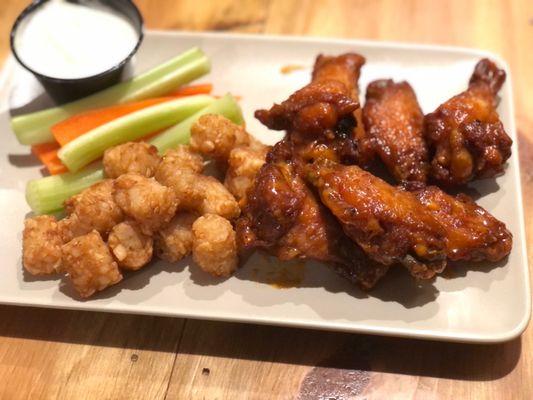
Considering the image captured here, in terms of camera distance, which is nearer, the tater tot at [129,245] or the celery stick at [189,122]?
the tater tot at [129,245]

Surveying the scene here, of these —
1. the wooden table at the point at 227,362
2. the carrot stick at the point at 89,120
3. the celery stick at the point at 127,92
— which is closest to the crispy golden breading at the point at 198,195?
the wooden table at the point at 227,362

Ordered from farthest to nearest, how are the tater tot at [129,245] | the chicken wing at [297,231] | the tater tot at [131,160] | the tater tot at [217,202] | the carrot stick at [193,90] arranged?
the carrot stick at [193,90] < the tater tot at [131,160] < the tater tot at [217,202] < the tater tot at [129,245] < the chicken wing at [297,231]

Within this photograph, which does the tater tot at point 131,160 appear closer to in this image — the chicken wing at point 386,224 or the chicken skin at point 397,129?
the chicken wing at point 386,224

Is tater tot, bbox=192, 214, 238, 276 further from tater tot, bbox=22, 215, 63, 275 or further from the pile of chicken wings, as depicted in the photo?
tater tot, bbox=22, 215, 63, 275

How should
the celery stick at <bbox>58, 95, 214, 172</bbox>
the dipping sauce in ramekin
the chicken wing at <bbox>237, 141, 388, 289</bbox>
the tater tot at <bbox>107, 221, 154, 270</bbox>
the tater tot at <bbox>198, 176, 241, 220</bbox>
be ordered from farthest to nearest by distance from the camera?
the dipping sauce in ramekin, the celery stick at <bbox>58, 95, 214, 172</bbox>, the tater tot at <bbox>198, 176, 241, 220</bbox>, the tater tot at <bbox>107, 221, 154, 270</bbox>, the chicken wing at <bbox>237, 141, 388, 289</bbox>

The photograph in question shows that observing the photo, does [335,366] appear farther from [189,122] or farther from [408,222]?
[189,122]

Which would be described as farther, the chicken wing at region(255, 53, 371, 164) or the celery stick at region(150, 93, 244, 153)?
the celery stick at region(150, 93, 244, 153)

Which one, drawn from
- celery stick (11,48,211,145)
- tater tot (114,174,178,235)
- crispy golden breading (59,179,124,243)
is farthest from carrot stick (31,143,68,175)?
tater tot (114,174,178,235)

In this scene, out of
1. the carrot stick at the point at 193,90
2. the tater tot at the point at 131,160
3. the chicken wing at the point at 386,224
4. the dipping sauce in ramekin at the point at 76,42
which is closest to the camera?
the chicken wing at the point at 386,224
